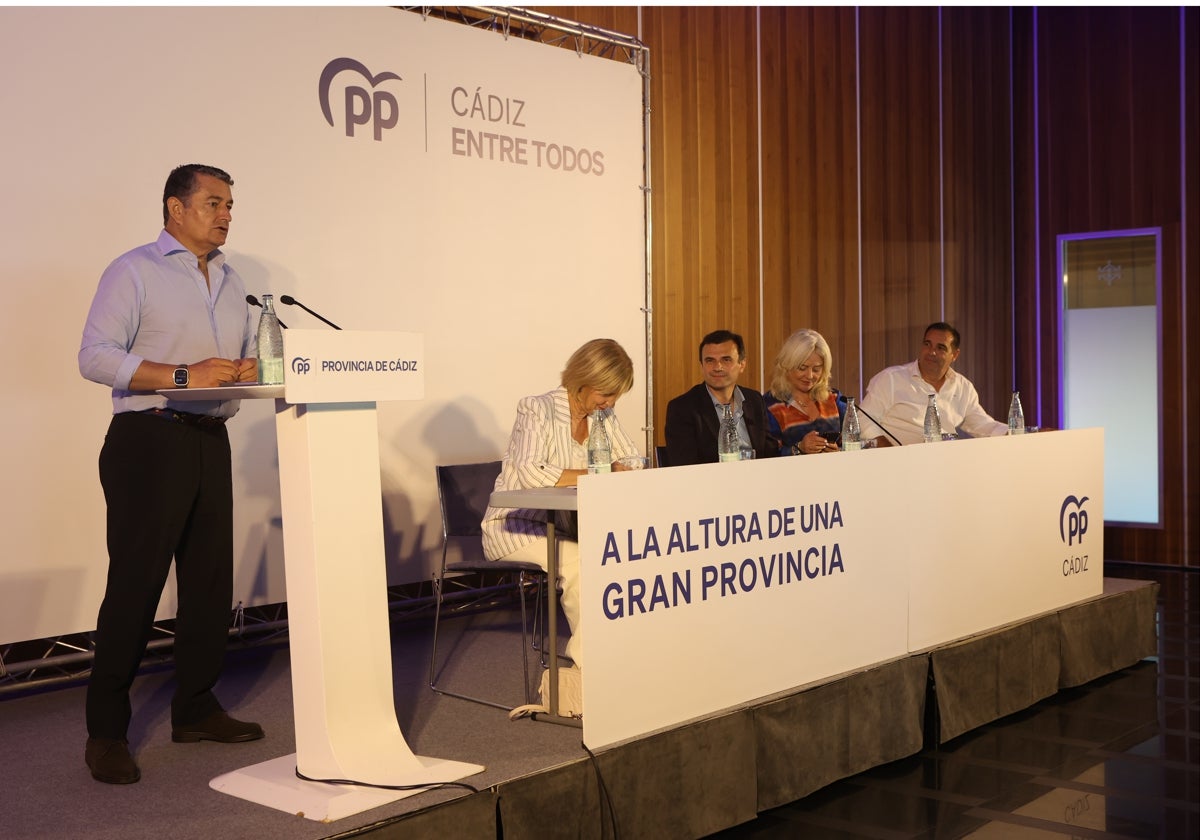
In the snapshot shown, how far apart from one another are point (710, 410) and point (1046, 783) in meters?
1.71

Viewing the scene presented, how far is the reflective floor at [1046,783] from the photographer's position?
130 inches

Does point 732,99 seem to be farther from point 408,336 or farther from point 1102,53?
point 408,336

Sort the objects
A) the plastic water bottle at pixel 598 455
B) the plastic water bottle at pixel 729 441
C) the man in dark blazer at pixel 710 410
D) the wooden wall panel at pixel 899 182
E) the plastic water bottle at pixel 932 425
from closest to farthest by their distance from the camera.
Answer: the plastic water bottle at pixel 598 455 < the plastic water bottle at pixel 729 441 < the plastic water bottle at pixel 932 425 < the man in dark blazer at pixel 710 410 < the wooden wall panel at pixel 899 182

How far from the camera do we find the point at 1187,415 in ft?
26.5

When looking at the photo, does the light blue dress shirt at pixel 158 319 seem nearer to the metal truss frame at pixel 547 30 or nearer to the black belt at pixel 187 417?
the black belt at pixel 187 417

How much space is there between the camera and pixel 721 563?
331cm

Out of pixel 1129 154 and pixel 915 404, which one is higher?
pixel 1129 154

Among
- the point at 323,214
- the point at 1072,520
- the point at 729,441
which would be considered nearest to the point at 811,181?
the point at 1072,520

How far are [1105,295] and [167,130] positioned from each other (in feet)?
21.1

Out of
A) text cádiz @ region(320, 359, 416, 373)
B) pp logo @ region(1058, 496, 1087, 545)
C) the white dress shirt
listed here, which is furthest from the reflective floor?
text cádiz @ region(320, 359, 416, 373)

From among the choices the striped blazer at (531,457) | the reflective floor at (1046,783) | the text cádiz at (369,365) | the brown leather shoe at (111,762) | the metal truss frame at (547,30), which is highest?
the metal truss frame at (547,30)

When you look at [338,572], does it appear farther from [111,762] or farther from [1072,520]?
[1072,520]

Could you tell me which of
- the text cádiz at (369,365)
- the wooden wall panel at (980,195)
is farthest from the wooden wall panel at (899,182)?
the text cádiz at (369,365)

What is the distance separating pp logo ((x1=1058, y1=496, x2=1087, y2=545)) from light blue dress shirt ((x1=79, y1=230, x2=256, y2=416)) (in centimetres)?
332
